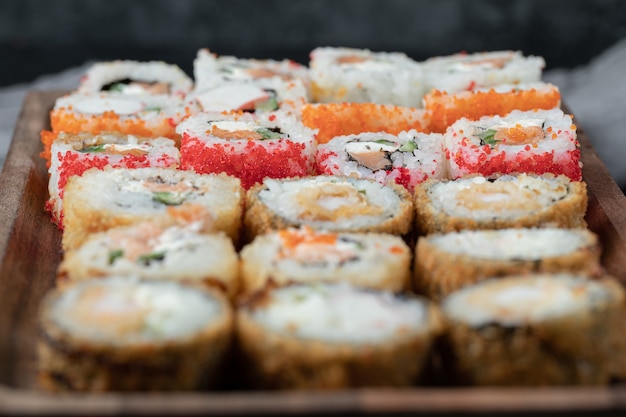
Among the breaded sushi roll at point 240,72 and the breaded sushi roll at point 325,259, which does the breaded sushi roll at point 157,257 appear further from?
the breaded sushi roll at point 240,72

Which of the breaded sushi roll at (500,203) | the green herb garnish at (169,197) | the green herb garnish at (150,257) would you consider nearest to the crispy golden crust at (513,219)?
the breaded sushi roll at (500,203)

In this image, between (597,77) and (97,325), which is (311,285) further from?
(597,77)

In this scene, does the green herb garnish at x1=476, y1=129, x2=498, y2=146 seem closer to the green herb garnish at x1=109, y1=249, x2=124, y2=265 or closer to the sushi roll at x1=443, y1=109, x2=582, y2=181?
the sushi roll at x1=443, y1=109, x2=582, y2=181

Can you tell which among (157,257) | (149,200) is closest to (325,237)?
(157,257)

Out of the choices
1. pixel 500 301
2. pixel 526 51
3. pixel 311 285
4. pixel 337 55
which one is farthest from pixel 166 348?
pixel 526 51

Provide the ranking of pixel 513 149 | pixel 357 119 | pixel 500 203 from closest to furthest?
pixel 500 203 → pixel 513 149 → pixel 357 119

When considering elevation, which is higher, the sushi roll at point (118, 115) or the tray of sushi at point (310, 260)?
the sushi roll at point (118, 115)

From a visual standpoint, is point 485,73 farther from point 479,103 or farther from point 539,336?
point 539,336
